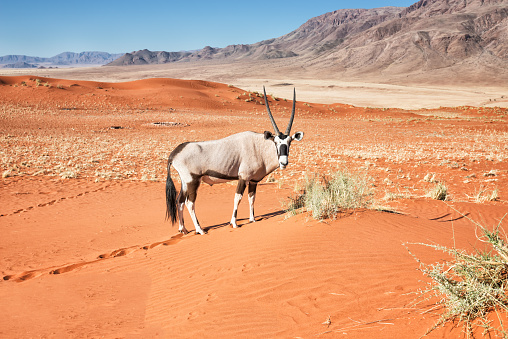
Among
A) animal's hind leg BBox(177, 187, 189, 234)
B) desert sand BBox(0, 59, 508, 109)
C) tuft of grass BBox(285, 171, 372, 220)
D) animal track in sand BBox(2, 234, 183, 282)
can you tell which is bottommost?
animal track in sand BBox(2, 234, 183, 282)

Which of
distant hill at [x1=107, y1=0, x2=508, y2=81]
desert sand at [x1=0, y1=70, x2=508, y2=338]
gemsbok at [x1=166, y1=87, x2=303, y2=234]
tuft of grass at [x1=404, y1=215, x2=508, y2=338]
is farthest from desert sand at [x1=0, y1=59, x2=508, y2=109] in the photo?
tuft of grass at [x1=404, y1=215, x2=508, y2=338]

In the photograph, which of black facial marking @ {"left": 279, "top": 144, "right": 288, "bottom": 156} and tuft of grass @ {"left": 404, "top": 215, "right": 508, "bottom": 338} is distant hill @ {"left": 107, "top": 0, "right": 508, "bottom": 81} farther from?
tuft of grass @ {"left": 404, "top": 215, "right": 508, "bottom": 338}

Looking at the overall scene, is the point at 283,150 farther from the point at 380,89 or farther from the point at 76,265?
the point at 380,89

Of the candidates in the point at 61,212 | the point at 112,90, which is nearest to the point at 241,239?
the point at 61,212

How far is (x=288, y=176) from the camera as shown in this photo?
48.4 ft

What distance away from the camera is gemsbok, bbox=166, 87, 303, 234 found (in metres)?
7.58

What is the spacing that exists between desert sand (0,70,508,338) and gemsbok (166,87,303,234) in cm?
91

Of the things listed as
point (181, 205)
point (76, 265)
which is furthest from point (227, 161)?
point (76, 265)

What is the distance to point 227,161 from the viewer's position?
764cm

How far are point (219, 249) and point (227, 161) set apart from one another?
2178mm

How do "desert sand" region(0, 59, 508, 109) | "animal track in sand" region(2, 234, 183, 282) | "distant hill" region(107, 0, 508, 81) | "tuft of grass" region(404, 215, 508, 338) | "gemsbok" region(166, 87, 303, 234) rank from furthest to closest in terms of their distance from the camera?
"distant hill" region(107, 0, 508, 81), "desert sand" region(0, 59, 508, 109), "gemsbok" region(166, 87, 303, 234), "animal track in sand" region(2, 234, 183, 282), "tuft of grass" region(404, 215, 508, 338)

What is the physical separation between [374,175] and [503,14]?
6509 inches

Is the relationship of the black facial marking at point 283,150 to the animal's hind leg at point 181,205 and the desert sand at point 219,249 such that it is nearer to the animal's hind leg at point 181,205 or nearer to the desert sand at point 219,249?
the desert sand at point 219,249

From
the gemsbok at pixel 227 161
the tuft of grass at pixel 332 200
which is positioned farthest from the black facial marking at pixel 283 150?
the tuft of grass at pixel 332 200
